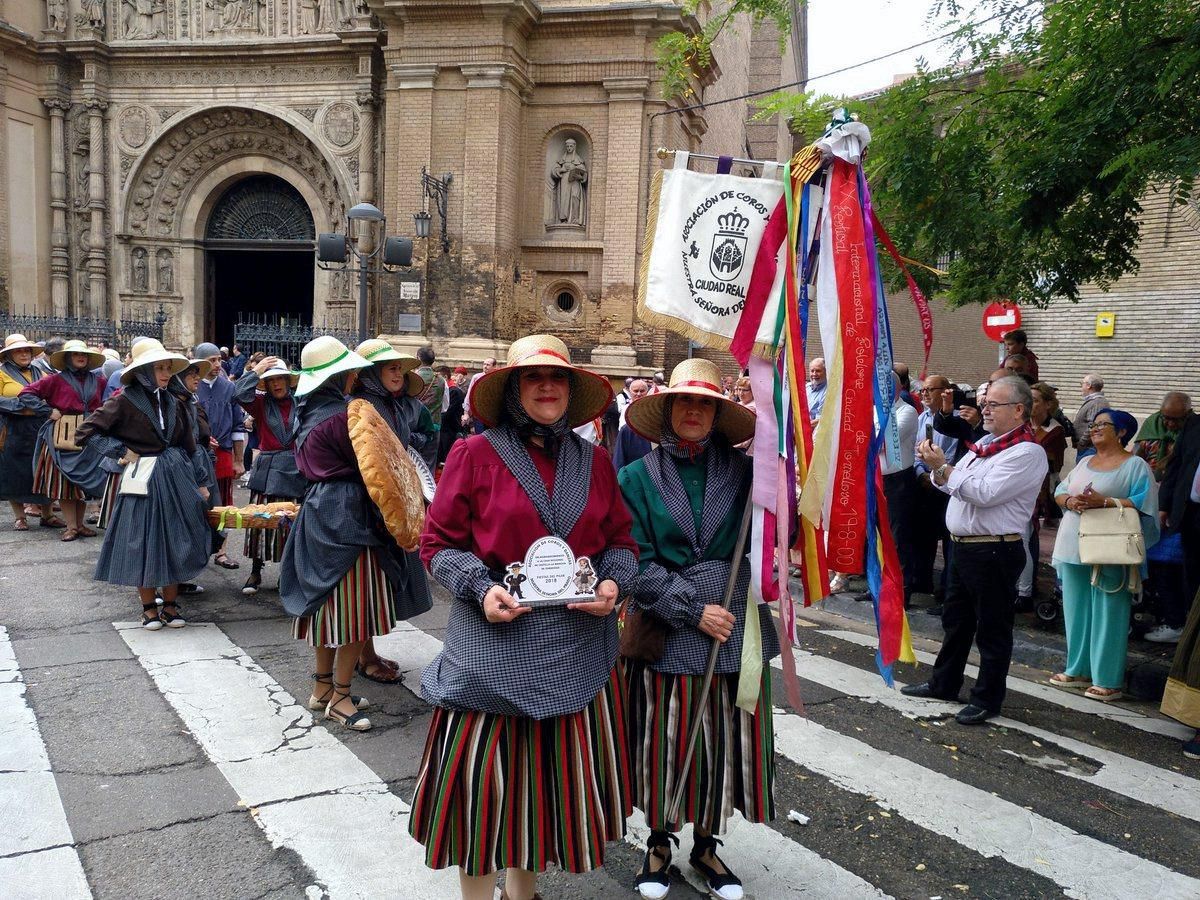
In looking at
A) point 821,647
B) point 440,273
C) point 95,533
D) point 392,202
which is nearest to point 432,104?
point 392,202

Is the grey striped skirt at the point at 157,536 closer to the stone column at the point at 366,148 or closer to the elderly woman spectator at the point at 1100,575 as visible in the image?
the elderly woman spectator at the point at 1100,575

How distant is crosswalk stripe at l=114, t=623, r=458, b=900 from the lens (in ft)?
11.5

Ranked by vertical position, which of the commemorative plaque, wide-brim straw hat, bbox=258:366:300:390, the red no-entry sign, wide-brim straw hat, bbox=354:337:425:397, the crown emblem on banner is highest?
the red no-entry sign

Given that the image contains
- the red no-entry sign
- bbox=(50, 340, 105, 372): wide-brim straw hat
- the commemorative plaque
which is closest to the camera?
the commemorative plaque

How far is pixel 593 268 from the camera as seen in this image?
A: 20.0m

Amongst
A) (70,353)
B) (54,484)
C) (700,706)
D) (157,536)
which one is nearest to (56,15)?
(70,353)

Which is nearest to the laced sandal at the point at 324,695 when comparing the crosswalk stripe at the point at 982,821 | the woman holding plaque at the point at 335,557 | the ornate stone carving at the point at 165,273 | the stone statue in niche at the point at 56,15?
the woman holding plaque at the point at 335,557

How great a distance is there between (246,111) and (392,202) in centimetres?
488

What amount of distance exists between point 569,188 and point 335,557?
16.4m

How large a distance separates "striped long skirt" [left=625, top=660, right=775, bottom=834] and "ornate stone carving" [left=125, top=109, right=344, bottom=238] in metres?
19.9

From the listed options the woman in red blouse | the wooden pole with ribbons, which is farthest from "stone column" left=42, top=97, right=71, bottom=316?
the wooden pole with ribbons

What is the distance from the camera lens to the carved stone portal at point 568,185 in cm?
1986

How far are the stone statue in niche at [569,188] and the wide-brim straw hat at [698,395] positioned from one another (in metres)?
17.2

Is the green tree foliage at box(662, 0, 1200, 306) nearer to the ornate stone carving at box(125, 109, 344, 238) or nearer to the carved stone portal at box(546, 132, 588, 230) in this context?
the carved stone portal at box(546, 132, 588, 230)
